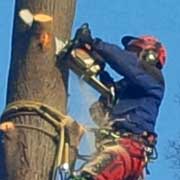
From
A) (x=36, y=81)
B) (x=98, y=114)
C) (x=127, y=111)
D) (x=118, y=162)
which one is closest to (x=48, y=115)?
(x=36, y=81)

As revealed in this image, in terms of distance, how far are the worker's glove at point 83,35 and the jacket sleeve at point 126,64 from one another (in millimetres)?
52

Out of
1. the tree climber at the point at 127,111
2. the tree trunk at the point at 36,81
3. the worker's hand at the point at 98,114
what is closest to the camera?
the tree trunk at the point at 36,81

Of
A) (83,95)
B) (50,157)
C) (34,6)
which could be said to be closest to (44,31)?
(34,6)

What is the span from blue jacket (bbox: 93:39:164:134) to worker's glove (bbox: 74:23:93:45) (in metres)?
0.06

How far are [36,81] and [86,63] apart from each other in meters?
0.32

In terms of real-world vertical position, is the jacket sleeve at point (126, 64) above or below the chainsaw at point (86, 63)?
above

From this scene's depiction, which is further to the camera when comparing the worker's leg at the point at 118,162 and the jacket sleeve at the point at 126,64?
the jacket sleeve at the point at 126,64

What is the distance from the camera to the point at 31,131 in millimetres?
3670

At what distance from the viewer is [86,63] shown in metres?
3.92

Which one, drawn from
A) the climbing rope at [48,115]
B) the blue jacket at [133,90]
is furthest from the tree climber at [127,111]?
the climbing rope at [48,115]

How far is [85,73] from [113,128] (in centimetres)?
33

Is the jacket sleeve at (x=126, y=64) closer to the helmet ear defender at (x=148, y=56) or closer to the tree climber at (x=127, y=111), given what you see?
the tree climber at (x=127, y=111)

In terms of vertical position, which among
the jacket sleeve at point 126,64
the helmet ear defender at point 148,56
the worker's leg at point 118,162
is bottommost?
the worker's leg at point 118,162

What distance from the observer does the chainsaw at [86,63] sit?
3.85m
